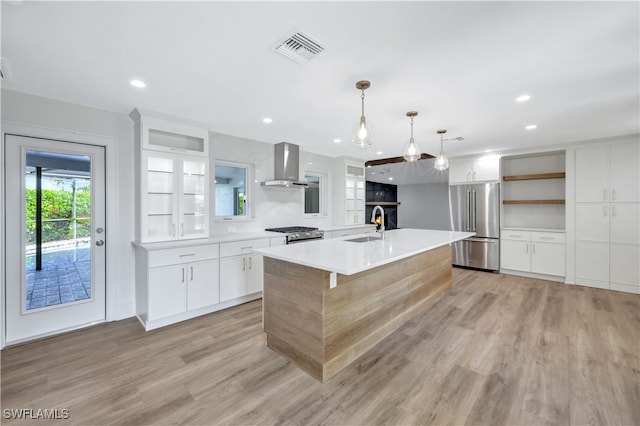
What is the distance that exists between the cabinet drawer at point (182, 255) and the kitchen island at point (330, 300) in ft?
3.88

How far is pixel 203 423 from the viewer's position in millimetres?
1664

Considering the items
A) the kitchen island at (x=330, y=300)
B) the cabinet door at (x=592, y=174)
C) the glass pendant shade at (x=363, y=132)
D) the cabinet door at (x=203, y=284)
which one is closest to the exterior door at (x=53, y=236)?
the cabinet door at (x=203, y=284)

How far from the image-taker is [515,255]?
A: 17.0 feet

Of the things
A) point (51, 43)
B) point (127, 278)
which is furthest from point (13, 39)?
point (127, 278)

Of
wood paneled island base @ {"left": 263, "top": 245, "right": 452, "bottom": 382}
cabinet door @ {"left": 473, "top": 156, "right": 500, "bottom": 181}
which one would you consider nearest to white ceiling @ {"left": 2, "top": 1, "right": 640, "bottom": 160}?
wood paneled island base @ {"left": 263, "top": 245, "right": 452, "bottom": 382}

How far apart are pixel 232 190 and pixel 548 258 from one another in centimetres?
568

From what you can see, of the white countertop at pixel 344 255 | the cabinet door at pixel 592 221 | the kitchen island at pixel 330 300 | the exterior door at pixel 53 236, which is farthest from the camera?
the cabinet door at pixel 592 221

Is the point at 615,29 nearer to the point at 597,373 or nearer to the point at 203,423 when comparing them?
the point at 597,373

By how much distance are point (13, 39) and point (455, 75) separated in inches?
129

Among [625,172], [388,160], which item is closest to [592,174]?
[625,172]

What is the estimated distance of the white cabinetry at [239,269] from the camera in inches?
138

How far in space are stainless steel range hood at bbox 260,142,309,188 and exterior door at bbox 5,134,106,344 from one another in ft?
7.57

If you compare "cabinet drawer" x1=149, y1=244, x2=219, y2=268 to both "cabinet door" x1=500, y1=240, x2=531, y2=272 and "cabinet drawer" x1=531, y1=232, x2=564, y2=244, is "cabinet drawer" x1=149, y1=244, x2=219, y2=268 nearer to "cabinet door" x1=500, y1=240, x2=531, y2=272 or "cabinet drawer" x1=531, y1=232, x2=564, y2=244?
"cabinet door" x1=500, y1=240, x2=531, y2=272

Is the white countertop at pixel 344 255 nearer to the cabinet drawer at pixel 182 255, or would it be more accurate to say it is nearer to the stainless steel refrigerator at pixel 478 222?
the cabinet drawer at pixel 182 255
